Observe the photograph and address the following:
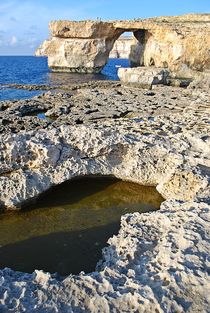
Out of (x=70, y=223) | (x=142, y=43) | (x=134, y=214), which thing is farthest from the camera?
(x=142, y=43)

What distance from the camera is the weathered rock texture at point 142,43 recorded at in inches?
1960

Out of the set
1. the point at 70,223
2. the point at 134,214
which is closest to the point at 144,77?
the point at 70,223

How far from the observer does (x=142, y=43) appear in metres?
61.0

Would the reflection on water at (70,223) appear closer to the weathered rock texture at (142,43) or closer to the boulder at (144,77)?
the boulder at (144,77)

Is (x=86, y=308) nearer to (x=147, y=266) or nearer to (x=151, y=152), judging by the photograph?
(x=147, y=266)

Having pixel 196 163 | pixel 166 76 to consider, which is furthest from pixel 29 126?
pixel 166 76

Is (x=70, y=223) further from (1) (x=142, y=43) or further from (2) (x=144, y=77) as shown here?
(1) (x=142, y=43)

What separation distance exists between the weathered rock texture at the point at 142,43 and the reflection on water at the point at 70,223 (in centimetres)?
3638

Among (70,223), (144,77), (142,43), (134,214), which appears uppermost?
(134,214)

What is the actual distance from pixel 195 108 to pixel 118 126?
20.6 ft

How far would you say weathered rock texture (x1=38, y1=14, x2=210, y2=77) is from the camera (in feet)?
163

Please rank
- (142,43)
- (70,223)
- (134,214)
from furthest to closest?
1. (142,43)
2. (70,223)
3. (134,214)

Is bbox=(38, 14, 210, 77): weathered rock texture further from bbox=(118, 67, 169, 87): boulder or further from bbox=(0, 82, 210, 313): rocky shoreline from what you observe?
bbox=(0, 82, 210, 313): rocky shoreline

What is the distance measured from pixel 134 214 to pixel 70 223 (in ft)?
6.56
